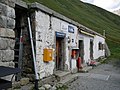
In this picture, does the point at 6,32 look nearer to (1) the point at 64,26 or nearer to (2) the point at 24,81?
(2) the point at 24,81

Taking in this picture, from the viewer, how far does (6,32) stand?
6.57m

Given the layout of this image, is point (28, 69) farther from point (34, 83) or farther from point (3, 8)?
point (3, 8)

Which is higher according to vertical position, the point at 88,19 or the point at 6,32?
the point at 88,19

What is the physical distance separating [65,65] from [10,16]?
6.48 metres

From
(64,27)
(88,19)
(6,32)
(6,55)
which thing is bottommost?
(6,55)

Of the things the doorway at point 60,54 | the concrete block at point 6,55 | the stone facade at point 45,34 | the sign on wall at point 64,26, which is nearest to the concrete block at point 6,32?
the concrete block at point 6,55

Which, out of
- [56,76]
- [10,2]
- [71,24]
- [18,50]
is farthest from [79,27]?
[10,2]

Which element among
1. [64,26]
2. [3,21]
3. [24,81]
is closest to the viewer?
[3,21]

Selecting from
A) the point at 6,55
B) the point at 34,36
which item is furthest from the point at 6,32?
the point at 34,36

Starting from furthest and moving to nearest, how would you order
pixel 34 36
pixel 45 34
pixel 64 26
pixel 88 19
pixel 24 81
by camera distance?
pixel 88 19 → pixel 64 26 → pixel 45 34 → pixel 34 36 → pixel 24 81

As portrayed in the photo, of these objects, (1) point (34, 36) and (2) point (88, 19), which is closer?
(1) point (34, 36)

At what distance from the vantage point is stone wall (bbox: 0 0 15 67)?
6405 millimetres

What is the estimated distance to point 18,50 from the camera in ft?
29.4

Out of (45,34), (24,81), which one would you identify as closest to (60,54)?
(45,34)
